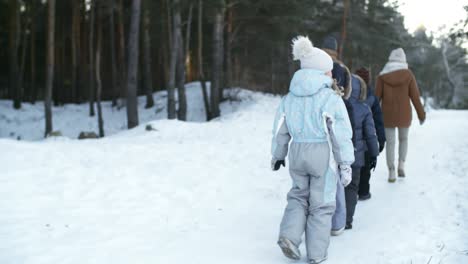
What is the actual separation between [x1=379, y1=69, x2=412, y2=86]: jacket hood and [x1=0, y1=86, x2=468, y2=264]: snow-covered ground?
68.0 inches

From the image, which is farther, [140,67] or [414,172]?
[140,67]

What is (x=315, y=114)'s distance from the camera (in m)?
4.28

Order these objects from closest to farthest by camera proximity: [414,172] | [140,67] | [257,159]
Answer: [414,172] → [257,159] → [140,67]

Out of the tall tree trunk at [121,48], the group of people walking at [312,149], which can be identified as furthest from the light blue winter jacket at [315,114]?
the tall tree trunk at [121,48]

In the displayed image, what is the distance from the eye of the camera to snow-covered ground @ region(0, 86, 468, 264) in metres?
4.64

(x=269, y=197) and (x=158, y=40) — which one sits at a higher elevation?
(x=158, y=40)

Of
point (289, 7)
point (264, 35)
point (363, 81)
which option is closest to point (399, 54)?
point (363, 81)

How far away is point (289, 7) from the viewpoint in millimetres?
19781

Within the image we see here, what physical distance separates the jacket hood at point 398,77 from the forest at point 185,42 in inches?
203

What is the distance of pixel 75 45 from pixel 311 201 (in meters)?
25.8

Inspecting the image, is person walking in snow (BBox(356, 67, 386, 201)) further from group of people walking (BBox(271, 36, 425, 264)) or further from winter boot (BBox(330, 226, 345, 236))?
group of people walking (BBox(271, 36, 425, 264))

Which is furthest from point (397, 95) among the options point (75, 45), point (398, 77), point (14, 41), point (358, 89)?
point (14, 41)

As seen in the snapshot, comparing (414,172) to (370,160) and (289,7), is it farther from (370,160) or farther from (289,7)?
(289,7)

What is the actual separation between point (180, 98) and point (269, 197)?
1146cm
